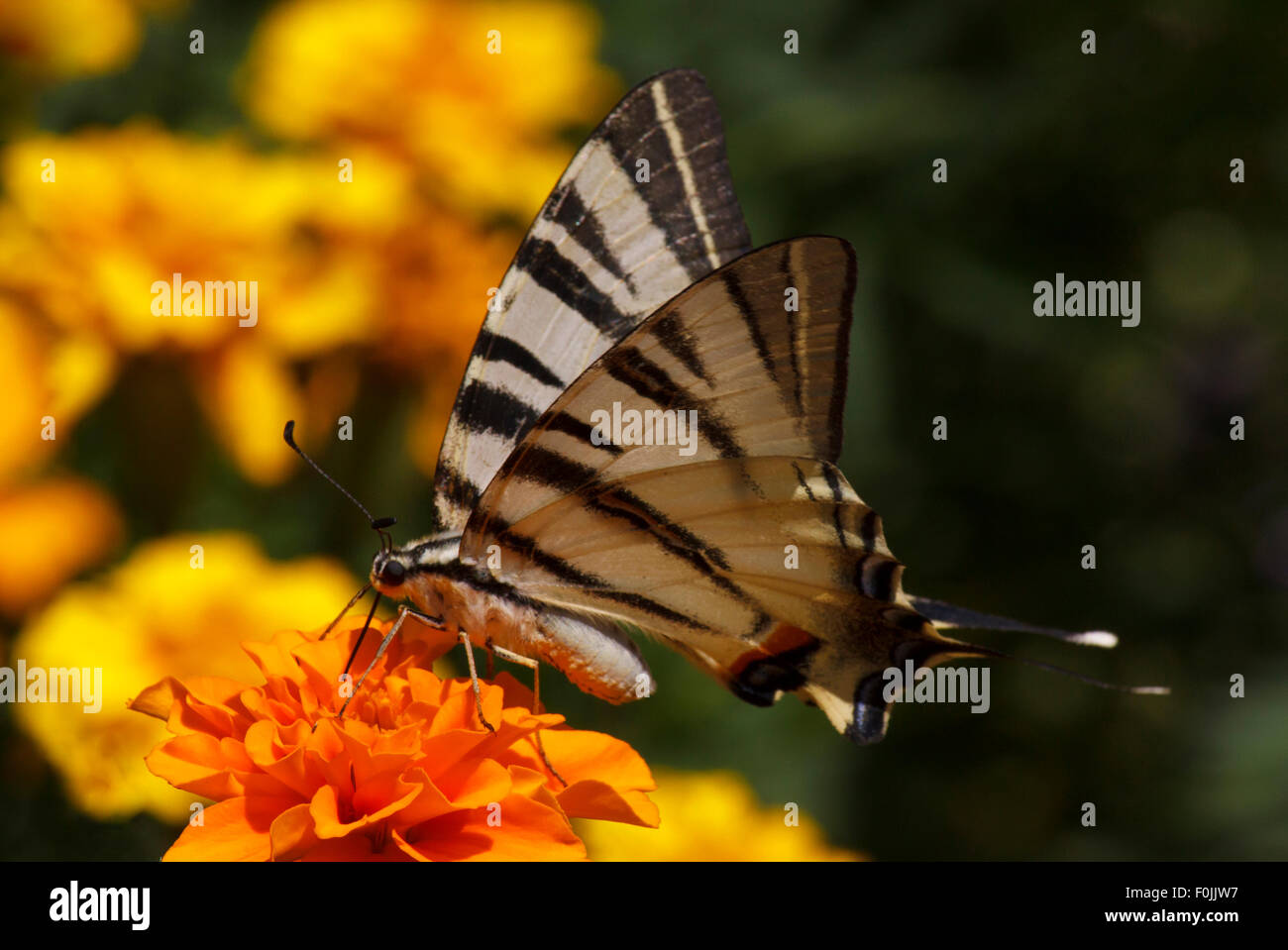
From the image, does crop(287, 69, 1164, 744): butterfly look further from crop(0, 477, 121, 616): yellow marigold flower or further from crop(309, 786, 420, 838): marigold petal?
crop(0, 477, 121, 616): yellow marigold flower

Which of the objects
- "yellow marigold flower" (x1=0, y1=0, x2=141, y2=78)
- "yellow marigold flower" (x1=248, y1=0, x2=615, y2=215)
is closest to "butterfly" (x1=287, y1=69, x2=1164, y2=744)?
"yellow marigold flower" (x1=248, y1=0, x2=615, y2=215)

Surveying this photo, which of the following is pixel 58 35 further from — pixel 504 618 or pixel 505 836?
pixel 505 836

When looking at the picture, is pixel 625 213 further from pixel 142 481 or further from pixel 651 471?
pixel 142 481

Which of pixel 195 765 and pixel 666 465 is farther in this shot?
pixel 666 465

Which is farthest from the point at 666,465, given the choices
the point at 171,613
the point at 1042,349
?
the point at 1042,349

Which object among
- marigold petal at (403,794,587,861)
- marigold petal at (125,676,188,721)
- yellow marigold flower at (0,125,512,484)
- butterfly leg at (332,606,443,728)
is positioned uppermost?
yellow marigold flower at (0,125,512,484)
